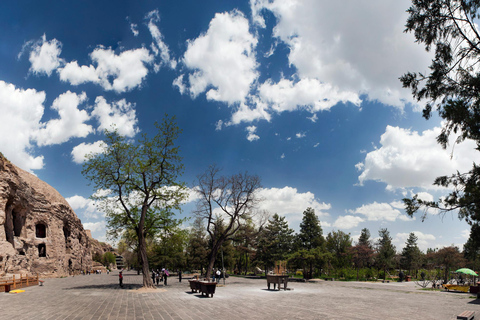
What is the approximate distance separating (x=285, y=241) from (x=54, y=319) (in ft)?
124

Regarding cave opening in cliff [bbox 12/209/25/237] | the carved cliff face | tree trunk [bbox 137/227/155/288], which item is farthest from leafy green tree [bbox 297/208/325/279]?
cave opening in cliff [bbox 12/209/25/237]

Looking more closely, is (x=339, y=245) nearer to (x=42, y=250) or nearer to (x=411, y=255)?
(x=411, y=255)

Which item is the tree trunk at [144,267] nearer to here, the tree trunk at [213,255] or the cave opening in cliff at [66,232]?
the tree trunk at [213,255]

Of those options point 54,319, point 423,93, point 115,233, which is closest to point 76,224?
point 115,233

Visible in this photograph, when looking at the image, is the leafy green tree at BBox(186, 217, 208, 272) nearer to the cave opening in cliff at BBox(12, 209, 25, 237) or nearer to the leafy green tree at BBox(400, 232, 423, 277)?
the cave opening in cliff at BBox(12, 209, 25, 237)

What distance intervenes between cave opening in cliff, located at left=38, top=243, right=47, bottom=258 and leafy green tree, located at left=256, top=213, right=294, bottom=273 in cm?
3717

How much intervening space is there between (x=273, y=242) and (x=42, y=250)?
4008 centimetres

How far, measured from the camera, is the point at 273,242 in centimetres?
4347

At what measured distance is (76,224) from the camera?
204 feet

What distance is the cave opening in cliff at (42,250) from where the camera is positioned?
1913 inches

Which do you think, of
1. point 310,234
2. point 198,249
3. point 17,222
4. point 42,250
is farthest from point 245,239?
point 42,250

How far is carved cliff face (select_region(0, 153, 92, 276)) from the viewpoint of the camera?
32031mm

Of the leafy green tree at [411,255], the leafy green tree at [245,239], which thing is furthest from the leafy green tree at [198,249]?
the leafy green tree at [411,255]

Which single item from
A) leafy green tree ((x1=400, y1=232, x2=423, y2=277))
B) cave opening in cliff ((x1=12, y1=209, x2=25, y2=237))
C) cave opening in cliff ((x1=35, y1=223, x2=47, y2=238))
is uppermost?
cave opening in cliff ((x1=12, y1=209, x2=25, y2=237))
